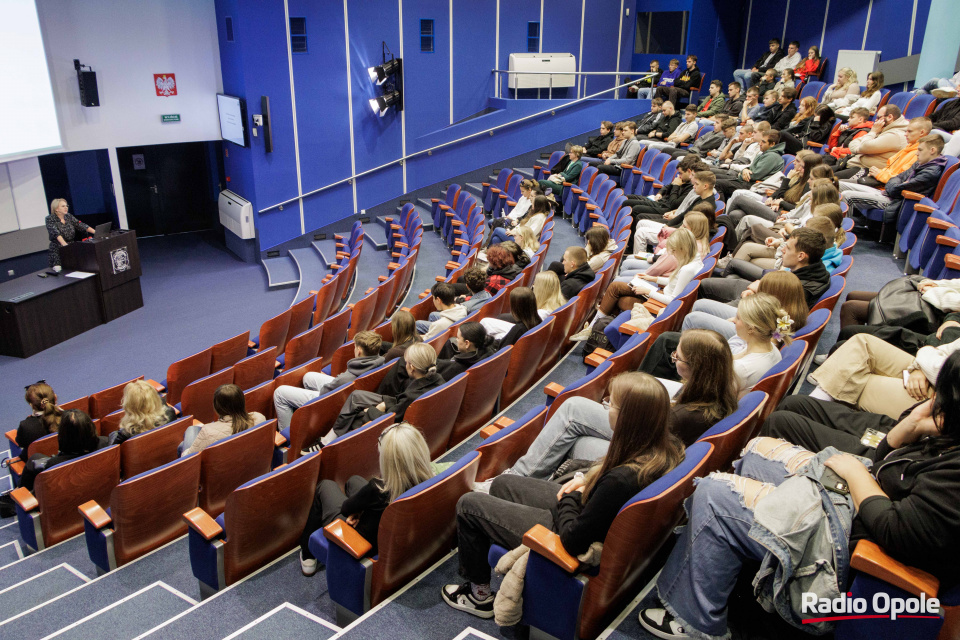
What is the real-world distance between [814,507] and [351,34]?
25.4ft

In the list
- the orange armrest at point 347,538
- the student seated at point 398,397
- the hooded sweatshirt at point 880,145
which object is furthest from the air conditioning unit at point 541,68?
the orange armrest at point 347,538

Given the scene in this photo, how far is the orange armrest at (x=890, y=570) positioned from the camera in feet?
4.29

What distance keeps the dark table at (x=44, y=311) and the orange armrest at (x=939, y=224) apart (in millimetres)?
6370

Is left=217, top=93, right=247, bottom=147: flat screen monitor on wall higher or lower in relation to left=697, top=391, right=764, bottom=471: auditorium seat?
higher

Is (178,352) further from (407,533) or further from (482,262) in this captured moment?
(407,533)

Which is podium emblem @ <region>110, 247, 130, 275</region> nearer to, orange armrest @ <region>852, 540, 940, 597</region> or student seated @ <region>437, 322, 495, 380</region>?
student seated @ <region>437, 322, 495, 380</region>

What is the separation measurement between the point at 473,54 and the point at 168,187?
4.36m

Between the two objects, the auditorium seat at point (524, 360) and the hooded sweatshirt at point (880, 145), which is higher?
the hooded sweatshirt at point (880, 145)

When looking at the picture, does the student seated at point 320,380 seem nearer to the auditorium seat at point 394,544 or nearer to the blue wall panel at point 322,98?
the auditorium seat at point 394,544

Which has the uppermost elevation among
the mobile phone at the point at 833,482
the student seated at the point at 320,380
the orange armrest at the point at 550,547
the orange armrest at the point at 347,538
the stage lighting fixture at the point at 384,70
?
the stage lighting fixture at the point at 384,70

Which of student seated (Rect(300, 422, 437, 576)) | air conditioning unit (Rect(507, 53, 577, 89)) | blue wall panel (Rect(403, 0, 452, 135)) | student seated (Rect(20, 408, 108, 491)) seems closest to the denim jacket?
student seated (Rect(300, 422, 437, 576))

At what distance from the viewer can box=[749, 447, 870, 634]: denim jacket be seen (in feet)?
4.64

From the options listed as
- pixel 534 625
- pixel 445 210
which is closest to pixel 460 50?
pixel 445 210

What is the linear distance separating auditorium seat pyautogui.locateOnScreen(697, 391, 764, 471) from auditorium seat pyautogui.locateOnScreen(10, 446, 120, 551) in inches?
96.5
